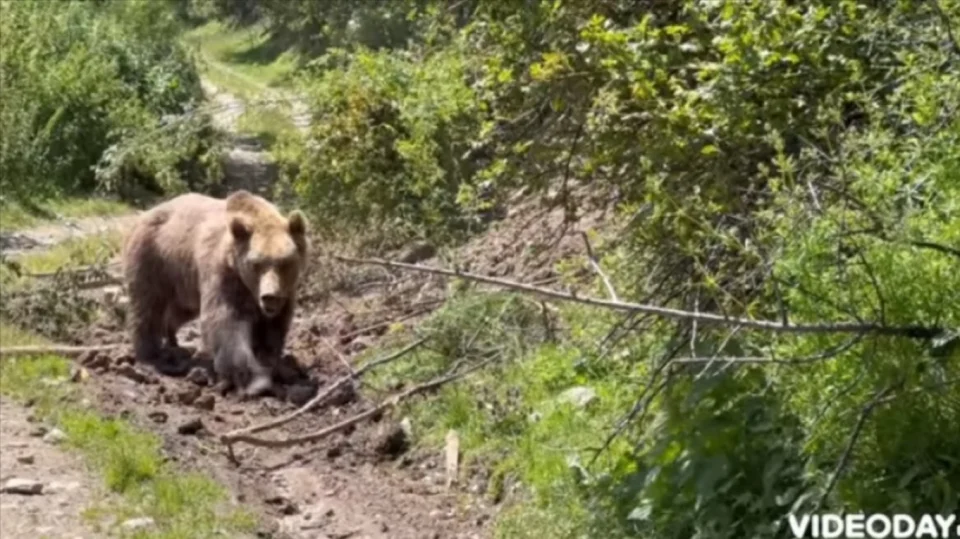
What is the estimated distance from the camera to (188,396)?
11227mm

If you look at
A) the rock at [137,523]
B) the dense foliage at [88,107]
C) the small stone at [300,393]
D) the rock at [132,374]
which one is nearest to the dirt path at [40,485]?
the rock at [137,523]

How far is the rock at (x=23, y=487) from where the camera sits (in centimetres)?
871

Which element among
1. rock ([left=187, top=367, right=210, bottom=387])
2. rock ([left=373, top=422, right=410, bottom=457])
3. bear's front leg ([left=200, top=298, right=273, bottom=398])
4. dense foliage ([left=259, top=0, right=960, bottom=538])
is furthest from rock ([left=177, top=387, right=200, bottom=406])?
dense foliage ([left=259, top=0, right=960, bottom=538])

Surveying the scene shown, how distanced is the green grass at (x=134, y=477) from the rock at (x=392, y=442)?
122cm

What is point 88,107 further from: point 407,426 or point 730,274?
point 730,274

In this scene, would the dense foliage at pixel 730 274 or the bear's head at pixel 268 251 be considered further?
the bear's head at pixel 268 251

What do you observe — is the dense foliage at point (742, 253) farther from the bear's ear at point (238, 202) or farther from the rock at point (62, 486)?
the bear's ear at point (238, 202)

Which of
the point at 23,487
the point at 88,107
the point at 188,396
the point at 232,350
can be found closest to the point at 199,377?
the point at 232,350

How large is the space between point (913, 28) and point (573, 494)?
252cm

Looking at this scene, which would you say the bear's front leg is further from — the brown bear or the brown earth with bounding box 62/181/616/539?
the brown earth with bounding box 62/181/616/539

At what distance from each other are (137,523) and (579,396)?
2.34 m

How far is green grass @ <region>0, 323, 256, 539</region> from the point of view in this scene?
8.29m

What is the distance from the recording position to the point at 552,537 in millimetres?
7457

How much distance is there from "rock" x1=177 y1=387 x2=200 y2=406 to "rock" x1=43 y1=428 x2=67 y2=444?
4.38 ft
